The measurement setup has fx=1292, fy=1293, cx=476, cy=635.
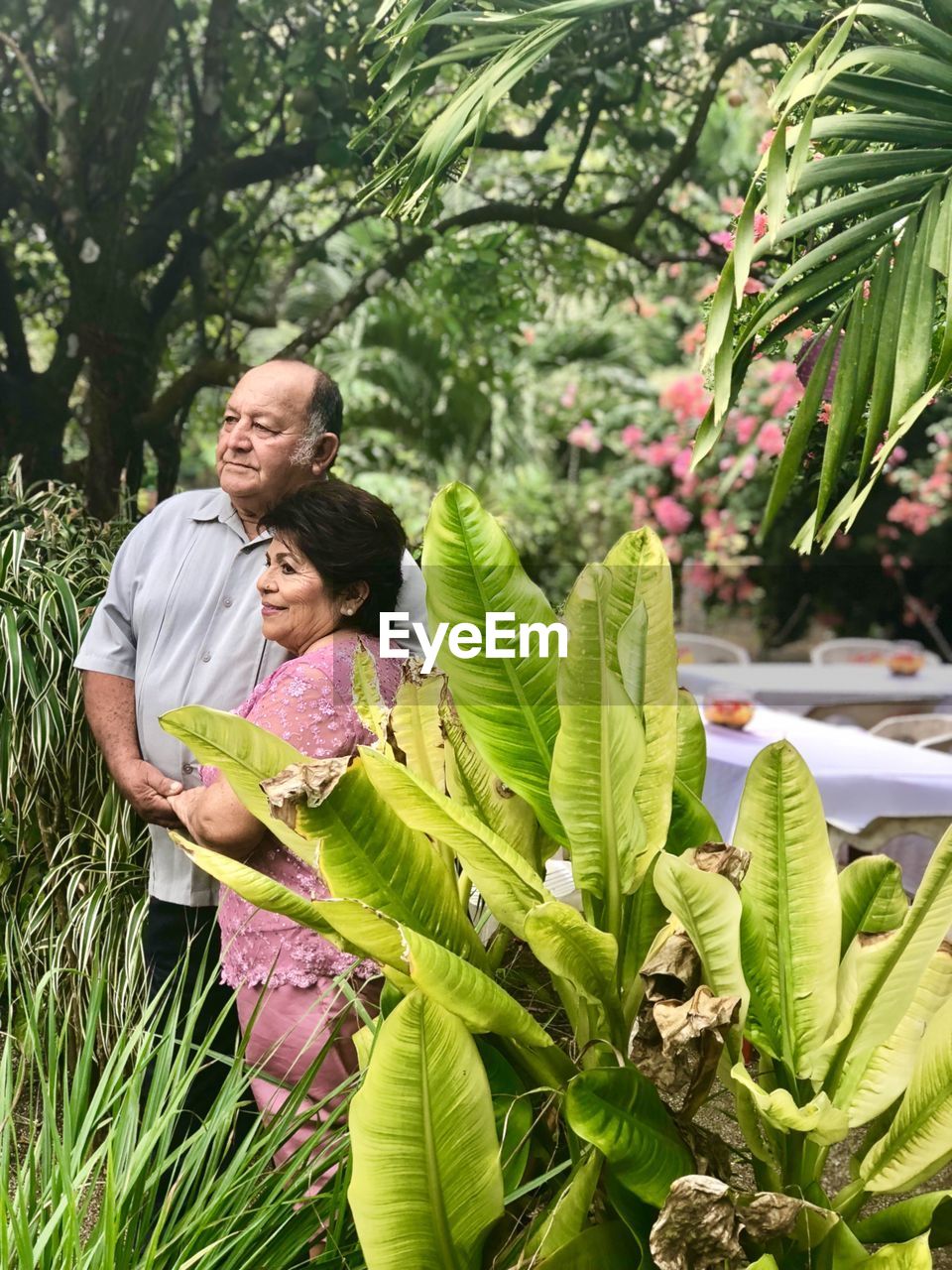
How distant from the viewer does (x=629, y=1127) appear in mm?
1093

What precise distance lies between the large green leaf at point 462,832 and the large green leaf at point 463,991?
80 mm

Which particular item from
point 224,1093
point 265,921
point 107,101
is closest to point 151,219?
point 107,101

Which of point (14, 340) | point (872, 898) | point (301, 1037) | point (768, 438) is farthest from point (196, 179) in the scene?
point (768, 438)

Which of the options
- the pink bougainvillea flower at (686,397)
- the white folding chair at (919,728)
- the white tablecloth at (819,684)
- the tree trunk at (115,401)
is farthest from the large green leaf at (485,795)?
the pink bougainvillea flower at (686,397)

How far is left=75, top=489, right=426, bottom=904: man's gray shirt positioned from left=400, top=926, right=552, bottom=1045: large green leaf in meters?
1.01

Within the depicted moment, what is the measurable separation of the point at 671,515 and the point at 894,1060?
10284 millimetres

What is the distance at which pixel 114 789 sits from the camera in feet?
8.14

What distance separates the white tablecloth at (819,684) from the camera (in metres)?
5.15

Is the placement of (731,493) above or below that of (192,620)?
above

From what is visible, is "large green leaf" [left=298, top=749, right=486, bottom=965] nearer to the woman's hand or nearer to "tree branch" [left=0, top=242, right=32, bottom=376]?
the woman's hand

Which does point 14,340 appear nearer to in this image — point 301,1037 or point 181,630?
point 181,630

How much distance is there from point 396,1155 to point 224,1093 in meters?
0.31

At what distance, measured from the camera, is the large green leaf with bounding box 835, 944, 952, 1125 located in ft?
3.69

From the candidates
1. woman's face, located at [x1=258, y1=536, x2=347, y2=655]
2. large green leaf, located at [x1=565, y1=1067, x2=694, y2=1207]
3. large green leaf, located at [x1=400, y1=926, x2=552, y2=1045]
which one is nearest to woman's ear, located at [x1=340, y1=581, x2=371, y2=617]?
woman's face, located at [x1=258, y1=536, x2=347, y2=655]
